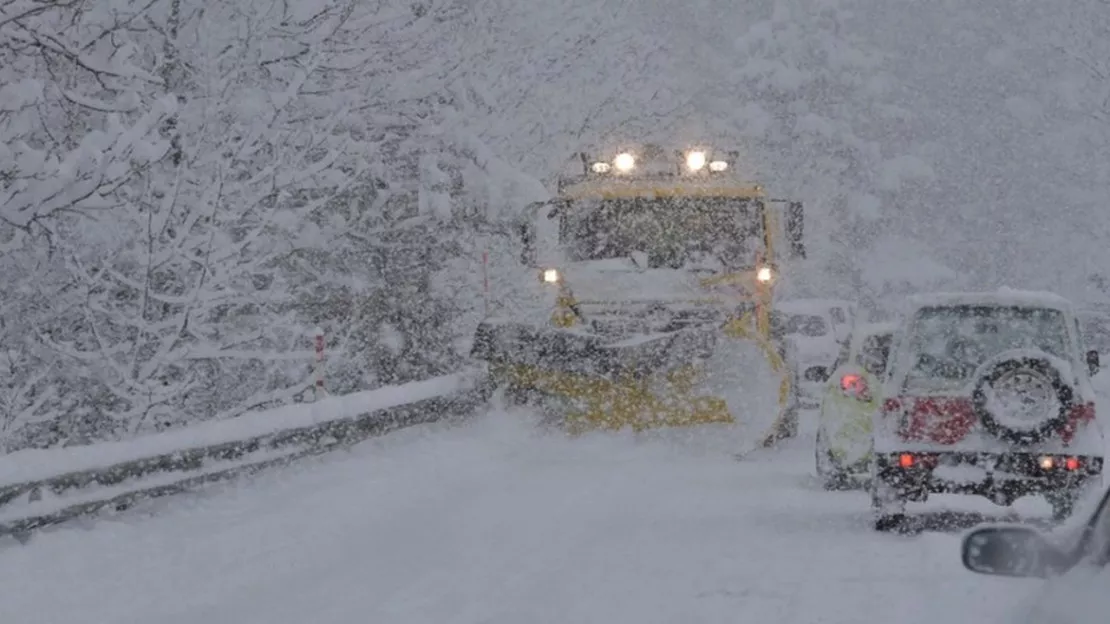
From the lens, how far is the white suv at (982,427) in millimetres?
9164

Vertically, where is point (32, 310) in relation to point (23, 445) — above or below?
above

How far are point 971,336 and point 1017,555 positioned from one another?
253 inches

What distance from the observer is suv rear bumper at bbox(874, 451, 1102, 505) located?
9.31 m

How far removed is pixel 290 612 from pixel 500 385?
8.31 m

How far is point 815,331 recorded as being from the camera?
67.4 feet

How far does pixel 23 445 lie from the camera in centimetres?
1433

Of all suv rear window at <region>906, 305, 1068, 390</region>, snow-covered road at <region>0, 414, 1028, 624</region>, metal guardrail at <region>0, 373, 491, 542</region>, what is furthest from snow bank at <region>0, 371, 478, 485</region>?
suv rear window at <region>906, 305, 1068, 390</region>

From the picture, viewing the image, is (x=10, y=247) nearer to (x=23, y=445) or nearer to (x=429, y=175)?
(x=23, y=445)

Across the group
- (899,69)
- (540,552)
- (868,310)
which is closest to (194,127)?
(540,552)

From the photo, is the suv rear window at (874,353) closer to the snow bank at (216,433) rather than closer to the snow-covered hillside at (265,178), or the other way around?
the snow bank at (216,433)

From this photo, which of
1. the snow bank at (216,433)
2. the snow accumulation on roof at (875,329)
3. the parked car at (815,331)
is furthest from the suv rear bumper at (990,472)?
the parked car at (815,331)

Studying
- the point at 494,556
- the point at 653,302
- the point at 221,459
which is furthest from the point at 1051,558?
the point at 653,302

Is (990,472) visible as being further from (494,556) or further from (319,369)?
(319,369)

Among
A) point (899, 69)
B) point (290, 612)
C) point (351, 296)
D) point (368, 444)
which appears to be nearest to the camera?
point (290, 612)
